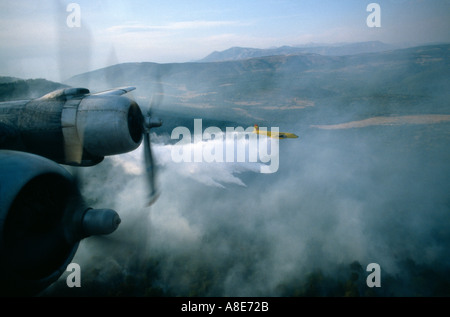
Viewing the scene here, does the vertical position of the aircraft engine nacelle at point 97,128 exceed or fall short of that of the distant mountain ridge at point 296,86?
it falls short

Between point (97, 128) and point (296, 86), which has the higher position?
point (296, 86)

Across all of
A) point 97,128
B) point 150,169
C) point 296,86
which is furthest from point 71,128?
point 296,86

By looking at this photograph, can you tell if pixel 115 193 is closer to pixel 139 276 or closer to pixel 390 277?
pixel 139 276

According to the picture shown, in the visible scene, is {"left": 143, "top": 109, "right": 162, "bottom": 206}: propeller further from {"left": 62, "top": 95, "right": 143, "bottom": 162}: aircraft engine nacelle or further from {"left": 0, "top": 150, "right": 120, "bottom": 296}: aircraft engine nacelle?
{"left": 0, "top": 150, "right": 120, "bottom": 296}: aircraft engine nacelle

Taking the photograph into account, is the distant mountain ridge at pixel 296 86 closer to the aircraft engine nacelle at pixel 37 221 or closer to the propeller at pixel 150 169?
the propeller at pixel 150 169

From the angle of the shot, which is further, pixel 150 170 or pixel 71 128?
pixel 150 170

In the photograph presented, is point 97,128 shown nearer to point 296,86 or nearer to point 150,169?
point 150,169

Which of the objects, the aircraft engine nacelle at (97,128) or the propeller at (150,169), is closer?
the aircraft engine nacelle at (97,128)

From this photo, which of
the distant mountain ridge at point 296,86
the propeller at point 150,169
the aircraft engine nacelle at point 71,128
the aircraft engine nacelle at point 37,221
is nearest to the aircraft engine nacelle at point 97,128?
the aircraft engine nacelle at point 71,128

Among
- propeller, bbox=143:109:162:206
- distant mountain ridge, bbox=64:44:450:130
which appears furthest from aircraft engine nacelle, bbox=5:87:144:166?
distant mountain ridge, bbox=64:44:450:130
